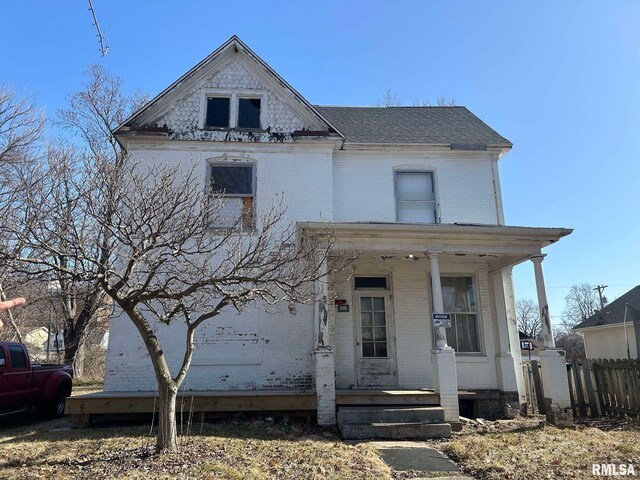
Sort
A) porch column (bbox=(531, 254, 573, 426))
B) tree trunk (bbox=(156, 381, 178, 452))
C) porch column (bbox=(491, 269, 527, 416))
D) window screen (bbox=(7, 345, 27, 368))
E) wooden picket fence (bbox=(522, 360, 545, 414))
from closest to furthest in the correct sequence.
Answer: tree trunk (bbox=(156, 381, 178, 452)) < porch column (bbox=(531, 254, 573, 426)) < window screen (bbox=(7, 345, 27, 368)) < wooden picket fence (bbox=(522, 360, 545, 414)) < porch column (bbox=(491, 269, 527, 416))

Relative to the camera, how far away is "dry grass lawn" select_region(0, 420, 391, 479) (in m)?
5.25

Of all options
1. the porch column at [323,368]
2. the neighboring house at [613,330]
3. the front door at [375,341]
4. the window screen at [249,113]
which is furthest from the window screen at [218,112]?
the neighboring house at [613,330]

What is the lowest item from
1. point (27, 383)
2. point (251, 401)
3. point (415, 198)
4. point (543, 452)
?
point (543, 452)

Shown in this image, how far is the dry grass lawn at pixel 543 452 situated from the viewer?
219 inches

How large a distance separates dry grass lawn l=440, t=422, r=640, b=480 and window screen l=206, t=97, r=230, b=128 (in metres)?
8.79

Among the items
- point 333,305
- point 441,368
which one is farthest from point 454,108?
point 441,368

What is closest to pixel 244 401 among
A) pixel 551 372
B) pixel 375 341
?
pixel 375 341

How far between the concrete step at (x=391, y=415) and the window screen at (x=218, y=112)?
7.46 m

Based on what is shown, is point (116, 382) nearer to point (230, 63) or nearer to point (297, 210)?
point (297, 210)

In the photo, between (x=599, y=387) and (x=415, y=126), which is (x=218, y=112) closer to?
(x=415, y=126)

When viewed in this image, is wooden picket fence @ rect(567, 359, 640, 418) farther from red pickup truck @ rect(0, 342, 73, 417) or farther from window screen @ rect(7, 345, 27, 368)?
window screen @ rect(7, 345, 27, 368)

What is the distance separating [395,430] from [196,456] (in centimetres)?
343

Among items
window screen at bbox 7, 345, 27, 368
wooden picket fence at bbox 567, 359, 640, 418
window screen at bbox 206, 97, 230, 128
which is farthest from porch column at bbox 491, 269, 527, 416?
window screen at bbox 7, 345, 27, 368

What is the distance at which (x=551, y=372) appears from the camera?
8.92 meters
